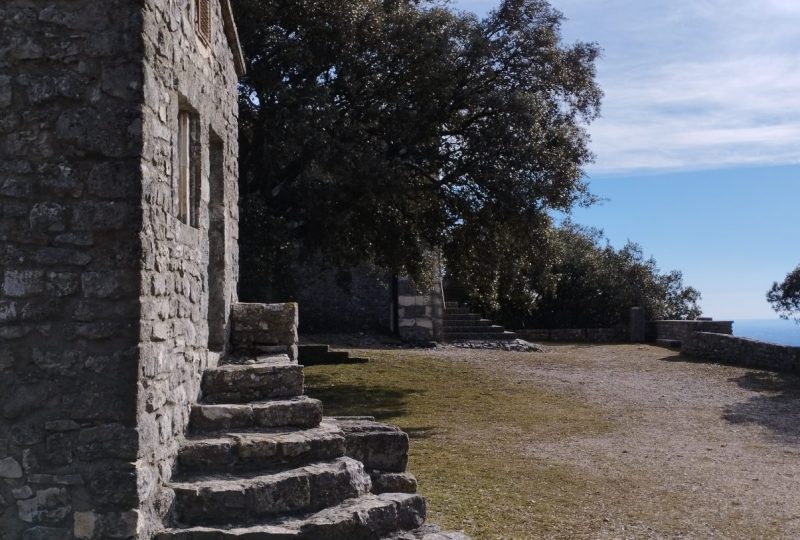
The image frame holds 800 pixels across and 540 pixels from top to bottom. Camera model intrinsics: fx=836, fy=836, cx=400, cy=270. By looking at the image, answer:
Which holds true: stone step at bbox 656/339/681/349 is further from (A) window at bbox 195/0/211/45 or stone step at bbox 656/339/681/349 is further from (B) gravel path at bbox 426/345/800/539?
(A) window at bbox 195/0/211/45

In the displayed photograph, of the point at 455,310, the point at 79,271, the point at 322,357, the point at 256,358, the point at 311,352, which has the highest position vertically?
the point at 79,271

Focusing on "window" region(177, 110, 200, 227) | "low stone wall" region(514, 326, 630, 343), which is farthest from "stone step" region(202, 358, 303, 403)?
"low stone wall" region(514, 326, 630, 343)

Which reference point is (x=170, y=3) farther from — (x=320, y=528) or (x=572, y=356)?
(x=572, y=356)

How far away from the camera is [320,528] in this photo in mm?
5367

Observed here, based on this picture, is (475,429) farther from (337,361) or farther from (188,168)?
(337,361)

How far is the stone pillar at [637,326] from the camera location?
25406 millimetres

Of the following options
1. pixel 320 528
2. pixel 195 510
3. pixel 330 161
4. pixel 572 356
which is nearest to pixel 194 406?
pixel 195 510

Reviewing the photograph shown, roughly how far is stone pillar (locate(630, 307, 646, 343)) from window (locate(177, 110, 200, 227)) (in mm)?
20751

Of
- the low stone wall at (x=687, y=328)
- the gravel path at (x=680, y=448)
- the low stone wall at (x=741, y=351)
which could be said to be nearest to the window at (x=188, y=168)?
the gravel path at (x=680, y=448)

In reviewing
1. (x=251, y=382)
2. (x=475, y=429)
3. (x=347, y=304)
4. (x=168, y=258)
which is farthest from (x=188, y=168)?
(x=347, y=304)

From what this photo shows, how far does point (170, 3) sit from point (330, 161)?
774 centimetres

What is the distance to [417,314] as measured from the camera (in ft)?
72.3

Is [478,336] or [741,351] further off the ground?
[478,336]

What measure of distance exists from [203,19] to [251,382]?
3049mm
